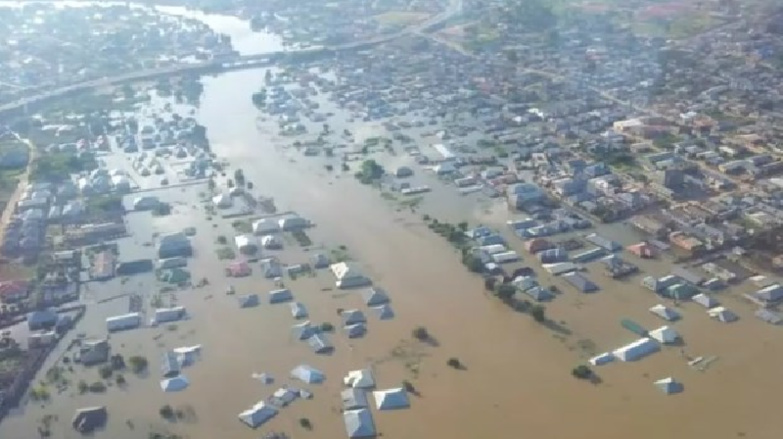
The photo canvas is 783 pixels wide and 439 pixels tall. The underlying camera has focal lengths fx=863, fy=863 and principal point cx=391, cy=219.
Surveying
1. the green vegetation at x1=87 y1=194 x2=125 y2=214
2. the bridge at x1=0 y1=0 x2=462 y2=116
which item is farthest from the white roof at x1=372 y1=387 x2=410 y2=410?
the bridge at x1=0 y1=0 x2=462 y2=116

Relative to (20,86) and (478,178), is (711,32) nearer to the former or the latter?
(478,178)

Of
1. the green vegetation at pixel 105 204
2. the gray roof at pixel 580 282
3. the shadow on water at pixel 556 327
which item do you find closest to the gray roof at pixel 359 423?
the shadow on water at pixel 556 327

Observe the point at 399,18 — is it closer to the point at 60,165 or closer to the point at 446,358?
the point at 60,165

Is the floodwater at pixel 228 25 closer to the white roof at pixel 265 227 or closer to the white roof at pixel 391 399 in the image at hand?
the white roof at pixel 265 227

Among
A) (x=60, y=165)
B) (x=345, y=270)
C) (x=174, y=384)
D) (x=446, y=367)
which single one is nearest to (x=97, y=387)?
(x=174, y=384)

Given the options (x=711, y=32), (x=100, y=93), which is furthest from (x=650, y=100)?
(x=100, y=93)
